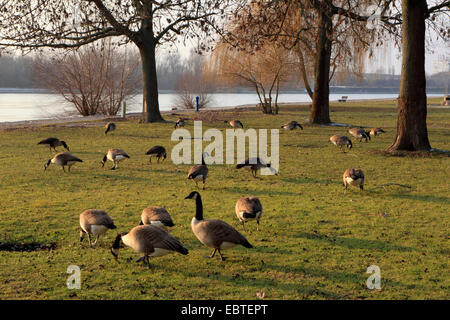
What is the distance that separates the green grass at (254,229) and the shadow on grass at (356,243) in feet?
0.06

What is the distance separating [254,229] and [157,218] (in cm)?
226

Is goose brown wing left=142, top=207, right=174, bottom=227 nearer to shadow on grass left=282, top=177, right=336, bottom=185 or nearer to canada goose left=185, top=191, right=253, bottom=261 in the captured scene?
canada goose left=185, top=191, right=253, bottom=261

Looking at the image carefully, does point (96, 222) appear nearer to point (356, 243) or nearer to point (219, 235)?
point (219, 235)

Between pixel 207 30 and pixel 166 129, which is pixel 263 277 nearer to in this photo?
pixel 207 30

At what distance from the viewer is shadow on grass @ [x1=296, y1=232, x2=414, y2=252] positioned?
8.16 m

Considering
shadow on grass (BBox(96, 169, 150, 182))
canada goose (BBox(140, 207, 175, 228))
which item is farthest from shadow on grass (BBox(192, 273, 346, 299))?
shadow on grass (BBox(96, 169, 150, 182))

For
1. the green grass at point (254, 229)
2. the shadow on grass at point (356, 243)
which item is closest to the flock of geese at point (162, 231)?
the green grass at point (254, 229)

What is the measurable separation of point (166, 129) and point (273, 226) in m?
20.0

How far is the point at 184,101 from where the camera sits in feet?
207

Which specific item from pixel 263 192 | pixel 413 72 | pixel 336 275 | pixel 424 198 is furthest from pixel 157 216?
pixel 413 72

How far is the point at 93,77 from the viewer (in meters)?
46.0

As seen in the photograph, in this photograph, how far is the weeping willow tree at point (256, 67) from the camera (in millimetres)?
41500

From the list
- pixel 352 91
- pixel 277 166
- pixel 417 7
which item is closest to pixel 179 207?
pixel 277 166

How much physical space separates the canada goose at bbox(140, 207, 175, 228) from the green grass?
610mm
